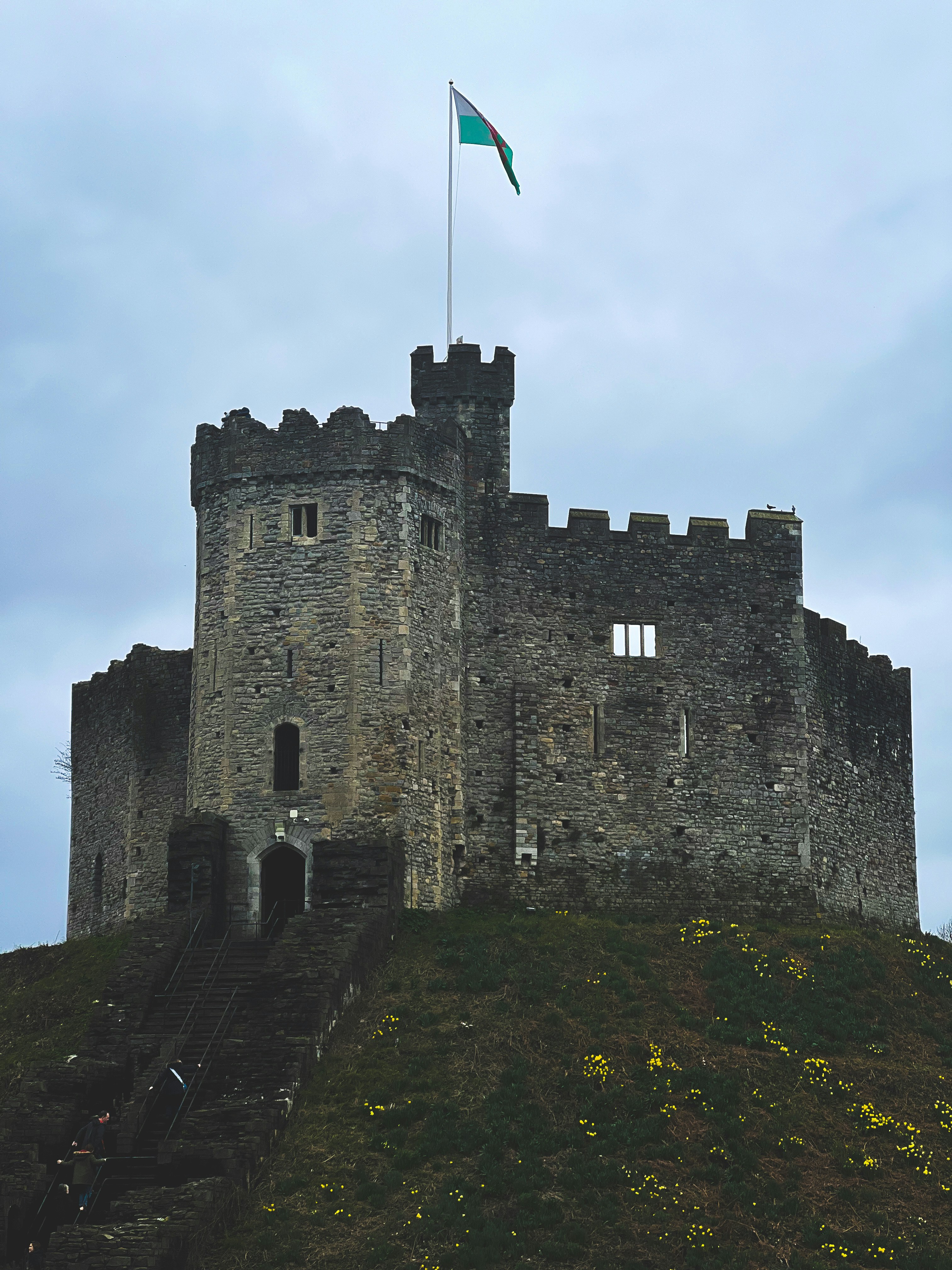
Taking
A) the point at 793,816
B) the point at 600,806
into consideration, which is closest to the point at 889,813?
the point at 793,816

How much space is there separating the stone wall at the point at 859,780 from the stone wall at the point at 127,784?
17.4 m

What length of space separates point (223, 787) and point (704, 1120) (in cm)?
1554

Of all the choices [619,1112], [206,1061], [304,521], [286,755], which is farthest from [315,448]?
[619,1112]

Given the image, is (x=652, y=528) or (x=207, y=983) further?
(x=652, y=528)

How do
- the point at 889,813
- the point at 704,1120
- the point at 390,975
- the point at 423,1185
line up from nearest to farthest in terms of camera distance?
the point at 423,1185 < the point at 704,1120 < the point at 390,975 < the point at 889,813

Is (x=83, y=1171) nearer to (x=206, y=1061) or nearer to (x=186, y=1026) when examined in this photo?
(x=206, y=1061)

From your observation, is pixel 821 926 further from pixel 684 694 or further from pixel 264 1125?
pixel 264 1125

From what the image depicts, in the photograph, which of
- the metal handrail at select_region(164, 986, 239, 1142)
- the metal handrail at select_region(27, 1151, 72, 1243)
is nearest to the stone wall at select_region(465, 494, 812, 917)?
the metal handrail at select_region(164, 986, 239, 1142)

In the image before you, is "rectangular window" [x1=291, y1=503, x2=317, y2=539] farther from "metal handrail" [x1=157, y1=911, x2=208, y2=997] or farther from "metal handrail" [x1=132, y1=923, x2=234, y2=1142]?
"metal handrail" [x1=132, y1=923, x2=234, y2=1142]

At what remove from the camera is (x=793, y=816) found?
48562 mm

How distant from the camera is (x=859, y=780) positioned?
52281mm

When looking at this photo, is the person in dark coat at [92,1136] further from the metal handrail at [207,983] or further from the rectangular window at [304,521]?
the rectangular window at [304,521]

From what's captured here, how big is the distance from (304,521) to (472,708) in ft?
21.8

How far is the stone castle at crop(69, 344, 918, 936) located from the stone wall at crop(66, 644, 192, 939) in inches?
4.1
